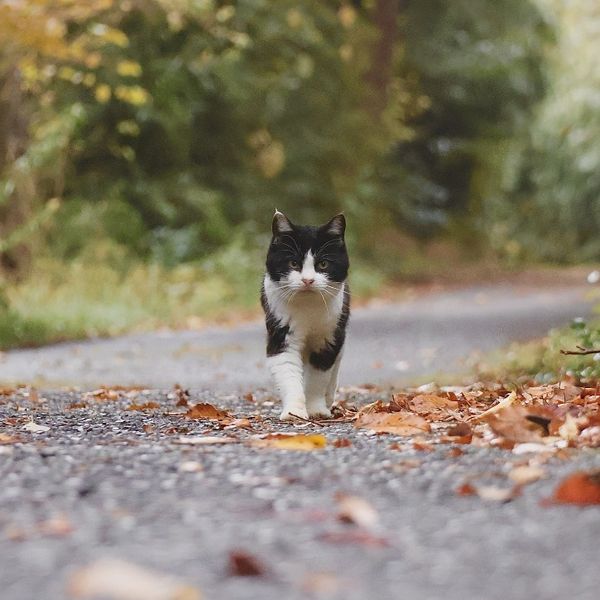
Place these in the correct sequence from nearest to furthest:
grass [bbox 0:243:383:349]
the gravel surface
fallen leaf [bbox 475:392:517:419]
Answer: the gravel surface, fallen leaf [bbox 475:392:517:419], grass [bbox 0:243:383:349]

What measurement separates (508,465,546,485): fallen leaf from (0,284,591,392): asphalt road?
4230 mm

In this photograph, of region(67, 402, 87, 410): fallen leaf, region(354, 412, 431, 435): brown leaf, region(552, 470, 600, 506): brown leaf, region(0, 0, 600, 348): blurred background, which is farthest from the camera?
region(0, 0, 600, 348): blurred background

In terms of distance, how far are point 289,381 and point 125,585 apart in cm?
299

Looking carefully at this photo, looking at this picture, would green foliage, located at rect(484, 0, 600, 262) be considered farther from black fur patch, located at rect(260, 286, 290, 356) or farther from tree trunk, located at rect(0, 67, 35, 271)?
black fur patch, located at rect(260, 286, 290, 356)

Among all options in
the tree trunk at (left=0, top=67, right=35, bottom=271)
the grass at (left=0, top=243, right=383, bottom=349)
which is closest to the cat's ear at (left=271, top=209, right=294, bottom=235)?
the grass at (left=0, top=243, right=383, bottom=349)

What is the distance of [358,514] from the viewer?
2.93 meters

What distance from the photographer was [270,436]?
4270 mm

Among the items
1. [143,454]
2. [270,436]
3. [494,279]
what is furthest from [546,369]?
[494,279]

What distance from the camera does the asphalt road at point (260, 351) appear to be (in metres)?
8.48

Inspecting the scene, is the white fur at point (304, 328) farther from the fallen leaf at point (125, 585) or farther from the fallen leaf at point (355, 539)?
the fallen leaf at point (125, 585)

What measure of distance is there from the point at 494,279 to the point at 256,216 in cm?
596

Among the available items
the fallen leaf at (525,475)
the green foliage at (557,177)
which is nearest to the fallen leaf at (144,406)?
the fallen leaf at (525,475)

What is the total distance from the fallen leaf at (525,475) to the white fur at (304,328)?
194 centimetres

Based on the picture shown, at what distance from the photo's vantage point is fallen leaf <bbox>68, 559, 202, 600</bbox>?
7.60 feet
